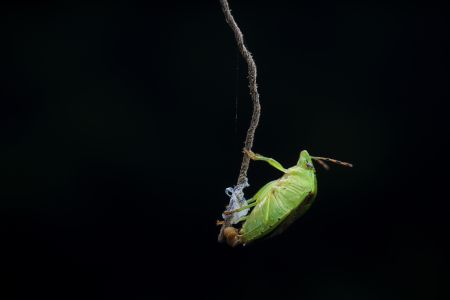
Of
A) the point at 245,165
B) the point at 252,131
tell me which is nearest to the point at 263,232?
the point at 245,165

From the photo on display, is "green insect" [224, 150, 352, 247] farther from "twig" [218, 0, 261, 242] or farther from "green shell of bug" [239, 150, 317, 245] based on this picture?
"twig" [218, 0, 261, 242]

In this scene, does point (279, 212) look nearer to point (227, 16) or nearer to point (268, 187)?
point (268, 187)

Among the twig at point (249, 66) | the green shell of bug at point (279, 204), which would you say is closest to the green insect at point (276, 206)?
the green shell of bug at point (279, 204)

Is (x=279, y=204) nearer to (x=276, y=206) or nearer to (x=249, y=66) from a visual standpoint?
(x=276, y=206)

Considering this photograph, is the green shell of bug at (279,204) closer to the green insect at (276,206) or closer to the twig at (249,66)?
the green insect at (276,206)

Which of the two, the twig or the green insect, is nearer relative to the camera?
the twig

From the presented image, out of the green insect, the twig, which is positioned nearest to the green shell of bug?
the green insect

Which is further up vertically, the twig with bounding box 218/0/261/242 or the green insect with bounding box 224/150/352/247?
the twig with bounding box 218/0/261/242
